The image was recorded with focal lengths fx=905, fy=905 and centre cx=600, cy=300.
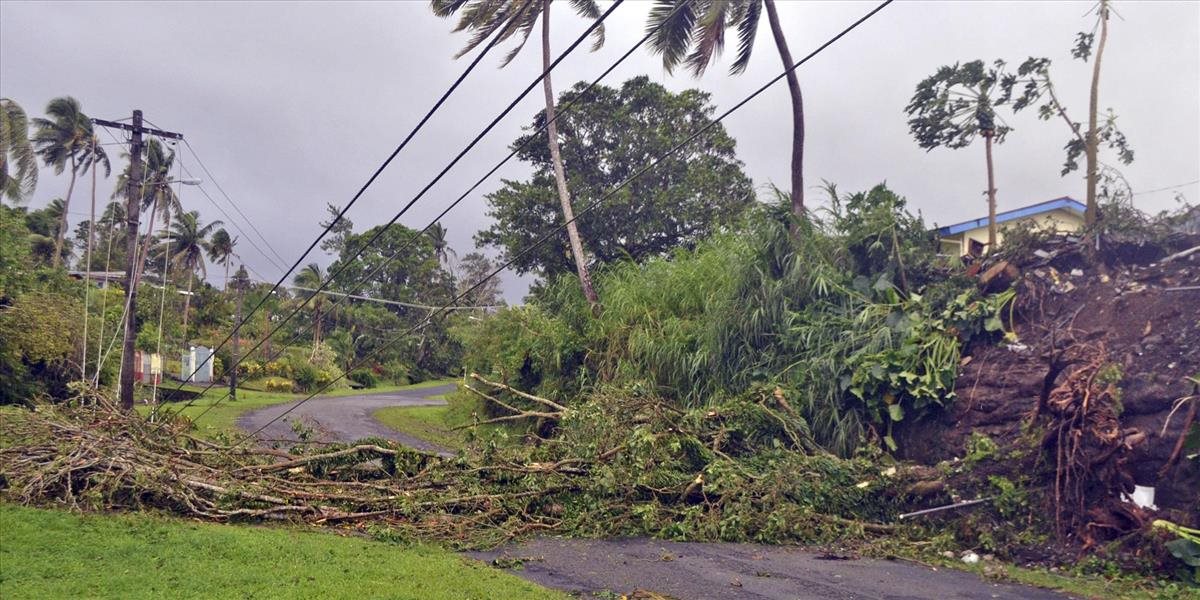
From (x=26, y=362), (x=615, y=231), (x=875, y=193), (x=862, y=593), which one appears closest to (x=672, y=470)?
(x=862, y=593)

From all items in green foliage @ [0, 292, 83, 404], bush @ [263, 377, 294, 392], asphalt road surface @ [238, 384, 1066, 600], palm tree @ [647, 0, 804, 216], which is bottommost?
asphalt road surface @ [238, 384, 1066, 600]

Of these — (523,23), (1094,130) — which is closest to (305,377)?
(523,23)

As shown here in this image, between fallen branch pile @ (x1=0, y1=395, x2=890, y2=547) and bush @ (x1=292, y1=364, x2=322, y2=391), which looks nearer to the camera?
fallen branch pile @ (x1=0, y1=395, x2=890, y2=547)

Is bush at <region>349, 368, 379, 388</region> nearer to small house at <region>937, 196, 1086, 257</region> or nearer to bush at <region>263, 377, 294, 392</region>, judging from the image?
bush at <region>263, 377, 294, 392</region>

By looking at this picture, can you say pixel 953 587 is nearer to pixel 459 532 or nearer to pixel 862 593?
pixel 862 593

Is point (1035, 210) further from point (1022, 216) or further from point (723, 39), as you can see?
point (723, 39)

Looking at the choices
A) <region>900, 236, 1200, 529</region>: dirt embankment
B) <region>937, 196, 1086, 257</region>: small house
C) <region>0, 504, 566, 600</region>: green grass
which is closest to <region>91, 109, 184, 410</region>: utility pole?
<region>0, 504, 566, 600</region>: green grass

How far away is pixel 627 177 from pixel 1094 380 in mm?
16831

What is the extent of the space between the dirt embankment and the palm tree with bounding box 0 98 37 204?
28.8 meters

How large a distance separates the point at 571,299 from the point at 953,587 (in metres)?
12.3

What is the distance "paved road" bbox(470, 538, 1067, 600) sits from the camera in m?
7.46

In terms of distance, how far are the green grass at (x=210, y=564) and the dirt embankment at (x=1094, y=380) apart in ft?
18.7

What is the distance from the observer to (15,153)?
31.6 m

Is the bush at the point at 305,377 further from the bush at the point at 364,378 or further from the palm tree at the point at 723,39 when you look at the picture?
the palm tree at the point at 723,39
